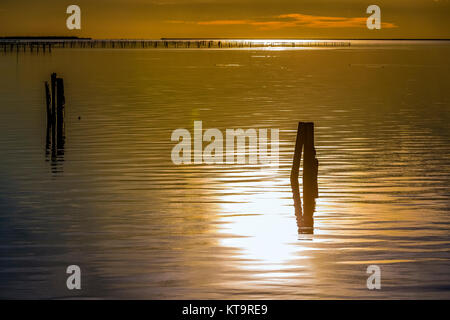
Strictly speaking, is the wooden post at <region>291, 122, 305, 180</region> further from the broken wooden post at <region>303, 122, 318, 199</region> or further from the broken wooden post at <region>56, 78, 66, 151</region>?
the broken wooden post at <region>56, 78, 66, 151</region>

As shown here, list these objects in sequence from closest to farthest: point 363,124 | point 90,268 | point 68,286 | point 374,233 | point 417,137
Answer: point 68,286
point 90,268
point 374,233
point 417,137
point 363,124

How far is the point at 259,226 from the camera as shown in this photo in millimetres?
18797

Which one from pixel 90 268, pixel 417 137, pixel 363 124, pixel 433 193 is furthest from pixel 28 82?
pixel 90 268

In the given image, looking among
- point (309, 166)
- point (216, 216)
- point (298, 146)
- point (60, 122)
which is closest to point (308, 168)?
point (309, 166)

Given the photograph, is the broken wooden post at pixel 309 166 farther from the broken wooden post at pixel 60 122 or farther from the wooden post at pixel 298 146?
the broken wooden post at pixel 60 122

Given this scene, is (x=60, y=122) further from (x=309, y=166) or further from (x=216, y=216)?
(x=216, y=216)

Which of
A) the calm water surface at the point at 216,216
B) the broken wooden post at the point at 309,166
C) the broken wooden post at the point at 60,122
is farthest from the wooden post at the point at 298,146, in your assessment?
the broken wooden post at the point at 60,122

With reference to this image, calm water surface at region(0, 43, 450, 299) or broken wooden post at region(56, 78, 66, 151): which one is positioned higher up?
broken wooden post at region(56, 78, 66, 151)

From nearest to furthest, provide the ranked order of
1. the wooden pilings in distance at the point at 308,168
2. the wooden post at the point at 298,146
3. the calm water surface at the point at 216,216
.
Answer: the calm water surface at the point at 216,216 → the wooden pilings in distance at the point at 308,168 → the wooden post at the point at 298,146

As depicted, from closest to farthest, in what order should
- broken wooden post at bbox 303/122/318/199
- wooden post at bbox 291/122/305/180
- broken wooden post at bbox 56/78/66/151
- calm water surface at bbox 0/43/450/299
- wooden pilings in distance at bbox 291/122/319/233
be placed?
calm water surface at bbox 0/43/450/299, wooden pilings in distance at bbox 291/122/319/233, broken wooden post at bbox 303/122/318/199, wooden post at bbox 291/122/305/180, broken wooden post at bbox 56/78/66/151

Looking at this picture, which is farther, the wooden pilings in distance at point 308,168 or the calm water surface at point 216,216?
the wooden pilings in distance at point 308,168

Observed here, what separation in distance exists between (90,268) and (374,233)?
246 inches

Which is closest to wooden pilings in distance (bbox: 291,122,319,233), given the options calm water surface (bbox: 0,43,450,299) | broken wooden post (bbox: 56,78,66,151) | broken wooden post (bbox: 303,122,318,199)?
broken wooden post (bbox: 303,122,318,199)
